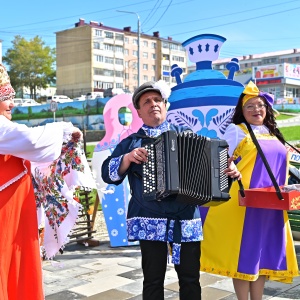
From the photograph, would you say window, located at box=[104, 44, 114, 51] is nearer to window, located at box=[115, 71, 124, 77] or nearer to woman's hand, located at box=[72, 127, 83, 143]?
window, located at box=[115, 71, 124, 77]

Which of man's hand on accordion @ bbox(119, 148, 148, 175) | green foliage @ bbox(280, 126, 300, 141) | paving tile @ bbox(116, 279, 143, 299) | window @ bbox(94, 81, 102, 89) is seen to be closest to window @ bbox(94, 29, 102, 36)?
window @ bbox(94, 81, 102, 89)

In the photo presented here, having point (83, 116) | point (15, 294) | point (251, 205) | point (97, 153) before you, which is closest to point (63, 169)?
point (15, 294)

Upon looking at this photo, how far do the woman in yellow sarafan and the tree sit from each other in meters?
55.2

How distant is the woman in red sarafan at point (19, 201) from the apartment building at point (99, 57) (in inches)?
2320

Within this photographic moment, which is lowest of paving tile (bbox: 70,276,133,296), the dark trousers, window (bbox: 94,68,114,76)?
paving tile (bbox: 70,276,133,296)

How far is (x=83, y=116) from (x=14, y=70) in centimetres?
2741

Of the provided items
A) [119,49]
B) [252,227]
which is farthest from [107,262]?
[119,49]

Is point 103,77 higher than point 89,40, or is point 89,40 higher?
point 89,40

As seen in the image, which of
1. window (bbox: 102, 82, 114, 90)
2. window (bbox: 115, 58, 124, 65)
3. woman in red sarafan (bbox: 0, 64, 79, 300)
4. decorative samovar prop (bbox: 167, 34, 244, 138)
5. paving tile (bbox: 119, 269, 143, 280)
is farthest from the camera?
window (bbox: 115, 58, 124, 65)

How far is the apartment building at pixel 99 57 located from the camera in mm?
63000

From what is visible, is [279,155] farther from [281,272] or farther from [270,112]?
[281,272]

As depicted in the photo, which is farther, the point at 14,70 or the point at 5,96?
the point at 14,70

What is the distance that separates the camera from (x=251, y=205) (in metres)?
2.75

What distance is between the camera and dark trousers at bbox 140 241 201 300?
8.35 ft
